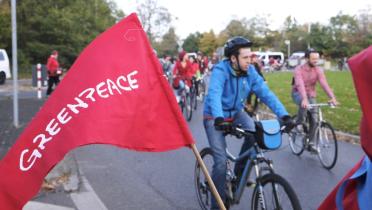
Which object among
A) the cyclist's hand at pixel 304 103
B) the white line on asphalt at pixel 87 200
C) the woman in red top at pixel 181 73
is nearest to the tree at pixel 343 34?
the woman in red top at pixel 181 73

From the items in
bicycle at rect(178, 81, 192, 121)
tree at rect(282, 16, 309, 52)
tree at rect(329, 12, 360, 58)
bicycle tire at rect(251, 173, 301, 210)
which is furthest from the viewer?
tree at rect(282, 16, 309, 52)

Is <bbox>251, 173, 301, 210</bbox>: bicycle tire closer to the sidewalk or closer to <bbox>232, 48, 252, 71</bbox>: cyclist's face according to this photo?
<bbox>232, 48, 252, 71</bbox>: cyclist's face

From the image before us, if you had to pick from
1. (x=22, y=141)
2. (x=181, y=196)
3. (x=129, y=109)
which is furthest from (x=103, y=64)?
(x=181, y=196)

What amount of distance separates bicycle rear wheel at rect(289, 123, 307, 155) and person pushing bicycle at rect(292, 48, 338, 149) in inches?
6.2

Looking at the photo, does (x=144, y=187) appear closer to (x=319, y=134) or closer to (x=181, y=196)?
(x=181, y=196)

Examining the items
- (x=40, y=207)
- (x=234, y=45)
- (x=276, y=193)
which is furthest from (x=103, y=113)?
(x=40, y=207)

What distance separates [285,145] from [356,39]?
75.9 meters

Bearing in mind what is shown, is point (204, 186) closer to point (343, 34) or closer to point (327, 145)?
point (327, 145)

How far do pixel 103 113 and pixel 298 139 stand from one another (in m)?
6.55

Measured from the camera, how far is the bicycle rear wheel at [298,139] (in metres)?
8.60

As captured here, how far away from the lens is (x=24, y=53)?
46.8 metres

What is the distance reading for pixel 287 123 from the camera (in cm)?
450

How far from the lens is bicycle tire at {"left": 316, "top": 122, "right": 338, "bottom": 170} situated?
784cm

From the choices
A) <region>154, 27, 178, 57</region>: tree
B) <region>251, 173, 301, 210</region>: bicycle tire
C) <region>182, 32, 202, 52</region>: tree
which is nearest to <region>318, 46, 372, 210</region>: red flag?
<region>251, 173, 301, 210</region>: bicycle tire
